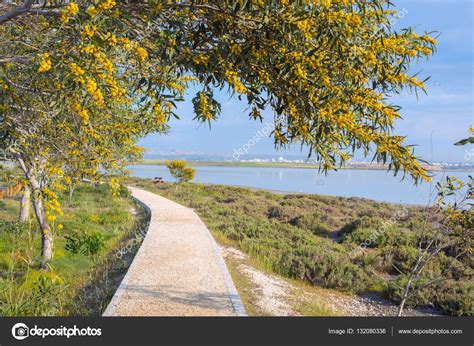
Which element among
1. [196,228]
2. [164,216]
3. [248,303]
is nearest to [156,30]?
[248,303]

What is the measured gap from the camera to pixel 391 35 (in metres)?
4.47

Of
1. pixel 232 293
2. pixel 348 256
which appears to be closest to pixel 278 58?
pixel 232 293

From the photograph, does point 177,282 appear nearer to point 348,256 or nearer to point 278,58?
point 278,58

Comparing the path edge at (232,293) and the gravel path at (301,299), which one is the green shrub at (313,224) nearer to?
the gravel path at (301,299)

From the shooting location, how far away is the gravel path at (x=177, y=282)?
22.5 feet

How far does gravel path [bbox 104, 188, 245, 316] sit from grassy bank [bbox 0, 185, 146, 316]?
0.68 metres

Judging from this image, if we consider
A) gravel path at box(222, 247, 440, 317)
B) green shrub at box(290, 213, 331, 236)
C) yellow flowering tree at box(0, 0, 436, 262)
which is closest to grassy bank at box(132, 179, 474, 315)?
green shrub at box(290, 213, 331, 236)

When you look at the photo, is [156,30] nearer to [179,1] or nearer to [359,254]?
[179,1]

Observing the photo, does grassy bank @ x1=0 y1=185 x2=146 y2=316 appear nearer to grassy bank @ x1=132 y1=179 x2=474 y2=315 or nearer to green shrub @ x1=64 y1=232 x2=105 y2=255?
green shrub @ x1=64 y1=232 x2=105 y2=255

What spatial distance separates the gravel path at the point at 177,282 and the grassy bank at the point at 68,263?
681 mm

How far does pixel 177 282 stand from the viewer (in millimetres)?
8508

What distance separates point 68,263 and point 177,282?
568cm

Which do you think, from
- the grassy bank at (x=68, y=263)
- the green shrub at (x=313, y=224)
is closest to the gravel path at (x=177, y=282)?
the grassy bank at (x=68, y=263)
